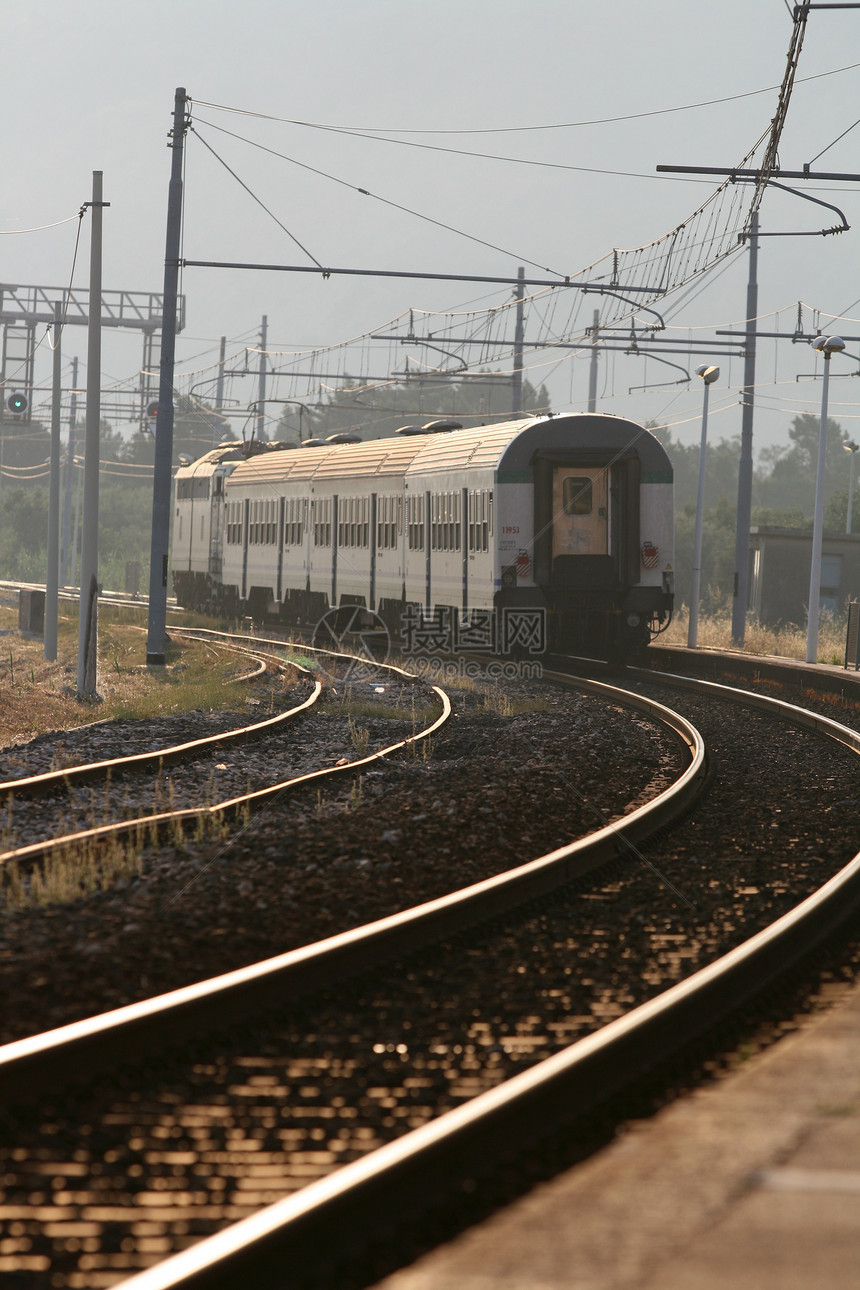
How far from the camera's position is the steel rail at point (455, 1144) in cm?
303

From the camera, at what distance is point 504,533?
20375 mm

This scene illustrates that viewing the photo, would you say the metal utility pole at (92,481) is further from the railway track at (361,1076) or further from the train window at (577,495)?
the railway track at (361,1076)

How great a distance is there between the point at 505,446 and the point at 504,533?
1.34 m

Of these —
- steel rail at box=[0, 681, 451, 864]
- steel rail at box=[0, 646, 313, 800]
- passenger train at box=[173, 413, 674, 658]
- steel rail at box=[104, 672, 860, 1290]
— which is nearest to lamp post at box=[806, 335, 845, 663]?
passenger train at box=[173, 413, 674, 658]

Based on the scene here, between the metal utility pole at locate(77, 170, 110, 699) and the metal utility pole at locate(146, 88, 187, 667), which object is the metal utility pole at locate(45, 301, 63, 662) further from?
the metal utility pole at locate(77, 170, 110, 699)

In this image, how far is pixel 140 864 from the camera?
7.38m

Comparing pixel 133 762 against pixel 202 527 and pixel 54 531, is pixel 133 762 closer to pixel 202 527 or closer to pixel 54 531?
pixel 54 531

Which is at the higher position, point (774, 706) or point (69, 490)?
point (69, 490)

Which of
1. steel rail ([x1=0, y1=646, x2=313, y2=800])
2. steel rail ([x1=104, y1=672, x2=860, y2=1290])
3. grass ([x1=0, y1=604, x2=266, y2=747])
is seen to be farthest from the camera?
grass ([x1=0, y1=604, x2=266, y2=747])

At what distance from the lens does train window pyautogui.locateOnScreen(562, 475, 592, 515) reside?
21312 millimetres

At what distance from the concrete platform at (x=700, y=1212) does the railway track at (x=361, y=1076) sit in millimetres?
249

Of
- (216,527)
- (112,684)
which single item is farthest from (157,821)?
(216,527)

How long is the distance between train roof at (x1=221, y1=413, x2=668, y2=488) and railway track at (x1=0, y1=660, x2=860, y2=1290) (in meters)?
14.5

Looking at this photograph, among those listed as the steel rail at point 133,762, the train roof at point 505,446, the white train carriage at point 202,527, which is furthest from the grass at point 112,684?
the train roof at point 505,446
